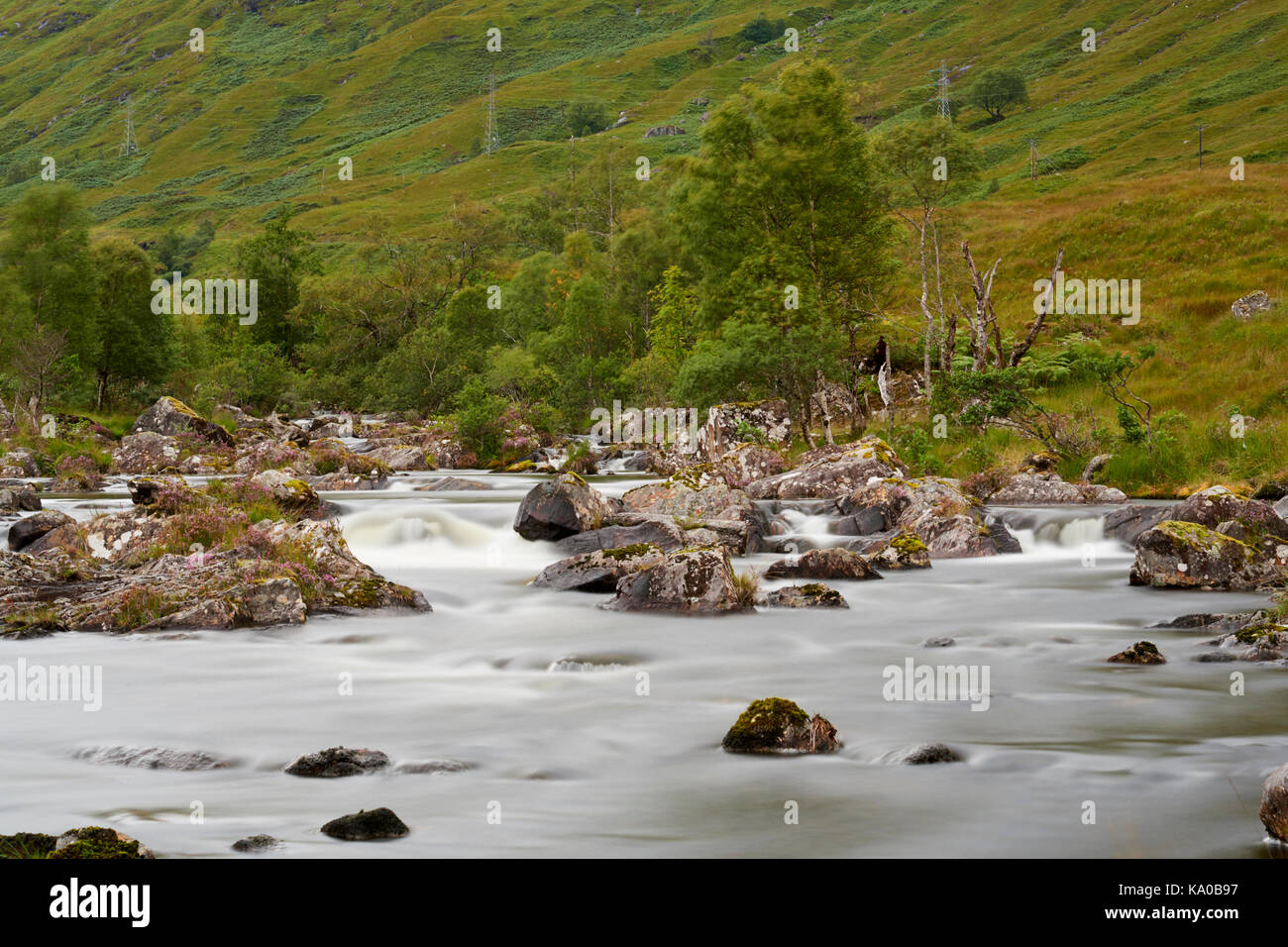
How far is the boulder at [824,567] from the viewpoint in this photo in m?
20.9

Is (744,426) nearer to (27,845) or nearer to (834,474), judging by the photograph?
(834,474)

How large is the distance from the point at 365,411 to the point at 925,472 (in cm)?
4642

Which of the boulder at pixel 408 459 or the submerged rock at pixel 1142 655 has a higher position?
the boulder at pixel 408 459

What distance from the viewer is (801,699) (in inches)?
→ 516

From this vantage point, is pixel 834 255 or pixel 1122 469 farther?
pixel 834 255

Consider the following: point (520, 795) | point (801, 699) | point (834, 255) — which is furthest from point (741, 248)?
point (520, 795)

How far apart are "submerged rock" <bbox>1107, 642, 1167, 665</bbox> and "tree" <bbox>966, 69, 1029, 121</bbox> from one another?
523 ft

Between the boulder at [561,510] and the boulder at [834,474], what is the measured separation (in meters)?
7.39

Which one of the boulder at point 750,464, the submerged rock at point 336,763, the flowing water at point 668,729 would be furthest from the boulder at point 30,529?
the boulder at point 750,464

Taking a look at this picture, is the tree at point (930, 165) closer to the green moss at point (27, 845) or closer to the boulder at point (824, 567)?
the boulder at point (824, 567)

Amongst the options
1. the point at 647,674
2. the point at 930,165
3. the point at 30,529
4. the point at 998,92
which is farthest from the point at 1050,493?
the point at 998,92

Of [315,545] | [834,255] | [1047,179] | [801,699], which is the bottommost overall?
[801,699]
